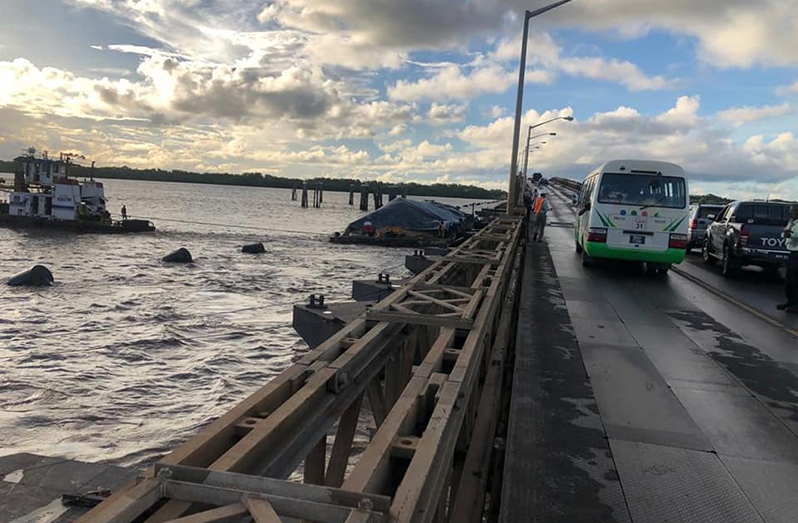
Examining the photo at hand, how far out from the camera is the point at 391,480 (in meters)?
2.71

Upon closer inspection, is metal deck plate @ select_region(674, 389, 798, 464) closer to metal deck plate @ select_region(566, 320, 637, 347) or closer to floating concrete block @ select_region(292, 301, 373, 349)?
metal deck plate @ select_region(566, 320, 637, 347)

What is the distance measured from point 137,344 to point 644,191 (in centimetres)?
1462

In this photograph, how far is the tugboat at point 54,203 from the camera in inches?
1987

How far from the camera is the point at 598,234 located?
15.5 meters

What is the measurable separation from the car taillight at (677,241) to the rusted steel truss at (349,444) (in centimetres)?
1085

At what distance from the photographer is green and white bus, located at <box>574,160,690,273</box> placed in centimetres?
1491

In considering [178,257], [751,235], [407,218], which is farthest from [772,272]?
[407,218]

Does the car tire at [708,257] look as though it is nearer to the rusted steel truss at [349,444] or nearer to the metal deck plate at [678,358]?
the metal deck plate at [678,358]

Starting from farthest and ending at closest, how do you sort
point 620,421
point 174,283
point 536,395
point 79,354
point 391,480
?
1. point 174,283
2. point 79,354
3. point 536,395
4. point 620,421
5. point 391,480

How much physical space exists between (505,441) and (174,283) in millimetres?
25435

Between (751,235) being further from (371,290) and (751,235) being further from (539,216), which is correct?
(371,290)

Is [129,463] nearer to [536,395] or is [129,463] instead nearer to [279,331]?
[536,395]

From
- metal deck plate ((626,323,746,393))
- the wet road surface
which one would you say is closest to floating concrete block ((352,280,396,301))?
the wet road surface

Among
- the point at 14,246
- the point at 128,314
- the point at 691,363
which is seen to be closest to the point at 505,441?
the point at 691,363
